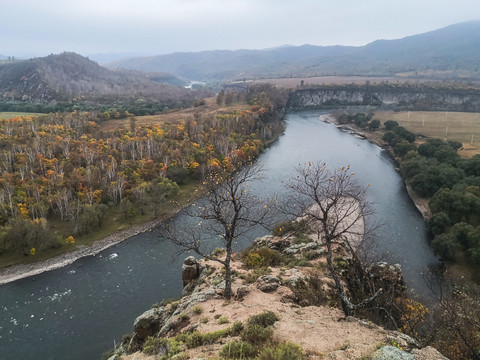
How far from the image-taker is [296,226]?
38375 mm

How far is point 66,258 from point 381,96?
581 ft

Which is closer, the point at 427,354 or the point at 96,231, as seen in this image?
the point at 427,354

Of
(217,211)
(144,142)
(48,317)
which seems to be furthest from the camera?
(144,142)

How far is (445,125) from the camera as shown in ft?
361

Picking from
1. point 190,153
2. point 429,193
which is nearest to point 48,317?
point 190,153

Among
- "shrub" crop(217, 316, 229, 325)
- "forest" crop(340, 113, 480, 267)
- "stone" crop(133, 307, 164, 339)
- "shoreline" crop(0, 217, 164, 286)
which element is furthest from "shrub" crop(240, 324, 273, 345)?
"shoreline" crop(0, 217, 164, 286)

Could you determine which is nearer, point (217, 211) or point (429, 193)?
point (217, 211)

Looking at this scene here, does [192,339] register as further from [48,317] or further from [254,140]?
[254,140]

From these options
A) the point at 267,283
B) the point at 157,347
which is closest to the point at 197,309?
the point at 157,347

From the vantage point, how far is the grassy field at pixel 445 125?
8819 centimetres

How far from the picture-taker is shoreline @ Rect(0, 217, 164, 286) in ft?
126

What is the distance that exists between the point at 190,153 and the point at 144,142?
10.4m

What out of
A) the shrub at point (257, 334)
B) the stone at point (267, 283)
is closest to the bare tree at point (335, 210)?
the stone at point (267, 283)

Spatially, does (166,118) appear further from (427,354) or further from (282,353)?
(427,354)
